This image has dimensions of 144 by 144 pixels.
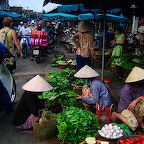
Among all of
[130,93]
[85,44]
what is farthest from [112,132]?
[85,44]

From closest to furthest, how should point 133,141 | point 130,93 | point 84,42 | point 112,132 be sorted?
point 133,141 < point 112,132 < point 130,93 < point 84,42

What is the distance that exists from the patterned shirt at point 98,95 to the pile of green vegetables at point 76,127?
65 centimetres

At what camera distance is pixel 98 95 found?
4.57 metres

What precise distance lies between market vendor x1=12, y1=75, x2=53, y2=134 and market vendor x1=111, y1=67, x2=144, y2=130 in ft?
4.72

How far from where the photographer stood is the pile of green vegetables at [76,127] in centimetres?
378

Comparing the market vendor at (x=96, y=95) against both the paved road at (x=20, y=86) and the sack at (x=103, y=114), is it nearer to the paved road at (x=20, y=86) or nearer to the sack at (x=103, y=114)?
the sack at (x=103, y=114)

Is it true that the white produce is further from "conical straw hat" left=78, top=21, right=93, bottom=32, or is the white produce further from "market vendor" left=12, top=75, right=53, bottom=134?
"conical straw hat" left=78, top=21, right=93, bottom=32

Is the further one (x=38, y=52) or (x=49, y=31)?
(x=49, y=31)

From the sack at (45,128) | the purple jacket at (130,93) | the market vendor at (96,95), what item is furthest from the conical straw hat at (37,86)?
the purple jacket at (130,93)

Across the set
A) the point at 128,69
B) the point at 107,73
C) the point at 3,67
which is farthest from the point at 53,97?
the point at 107,73

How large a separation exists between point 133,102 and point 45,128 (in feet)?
5.19

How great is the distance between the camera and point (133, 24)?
17812 mm

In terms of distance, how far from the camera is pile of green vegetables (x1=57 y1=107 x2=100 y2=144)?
3.78m

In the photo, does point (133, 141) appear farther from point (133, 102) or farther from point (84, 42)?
Answer: point (84, 42)
